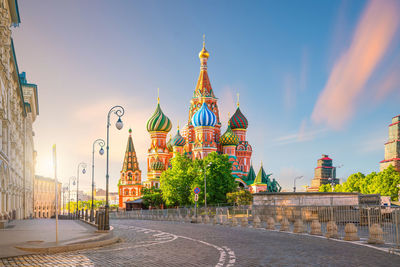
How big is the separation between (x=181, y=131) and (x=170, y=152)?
19.6ft

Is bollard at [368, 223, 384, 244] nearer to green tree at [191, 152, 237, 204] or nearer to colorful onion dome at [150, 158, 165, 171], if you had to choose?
green tree at [191, 152, 237, 204]

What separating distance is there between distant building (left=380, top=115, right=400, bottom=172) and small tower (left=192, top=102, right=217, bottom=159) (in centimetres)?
9996

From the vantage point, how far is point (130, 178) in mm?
120438

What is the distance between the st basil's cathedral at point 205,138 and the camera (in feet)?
293

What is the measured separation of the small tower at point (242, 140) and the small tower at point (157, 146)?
16146 mm

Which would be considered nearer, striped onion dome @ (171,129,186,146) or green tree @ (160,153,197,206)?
green tree @ (160,153,197,206)

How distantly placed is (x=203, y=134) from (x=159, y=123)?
20.2 m

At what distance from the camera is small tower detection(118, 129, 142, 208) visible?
118 meters

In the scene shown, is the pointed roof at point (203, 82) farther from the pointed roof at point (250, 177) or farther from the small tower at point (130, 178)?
the small tower at point (130, 178)

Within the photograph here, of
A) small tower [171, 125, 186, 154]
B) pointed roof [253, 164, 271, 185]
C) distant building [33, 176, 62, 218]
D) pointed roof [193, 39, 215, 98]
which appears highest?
pointed roof [193, 39, 215, 98]

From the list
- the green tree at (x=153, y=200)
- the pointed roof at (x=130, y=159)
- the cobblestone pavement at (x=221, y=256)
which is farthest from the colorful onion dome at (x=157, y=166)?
the cobblestone pavement at (x=221, y=256)

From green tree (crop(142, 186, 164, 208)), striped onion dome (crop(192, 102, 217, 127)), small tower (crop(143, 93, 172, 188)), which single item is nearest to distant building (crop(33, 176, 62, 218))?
small tower (crop(143, 93, 172, 188))

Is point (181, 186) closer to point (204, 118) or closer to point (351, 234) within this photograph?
point (204, 118)

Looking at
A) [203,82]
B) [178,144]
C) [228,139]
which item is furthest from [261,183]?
[203,82]
